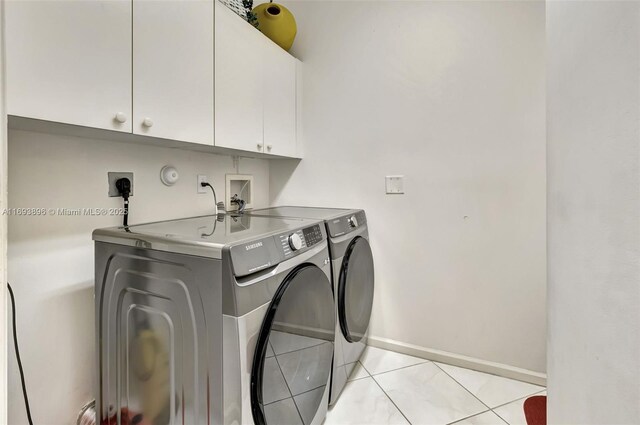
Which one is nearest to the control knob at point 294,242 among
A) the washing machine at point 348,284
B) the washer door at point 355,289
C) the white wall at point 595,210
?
the washing machine at point 348,284

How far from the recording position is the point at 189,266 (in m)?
0.85

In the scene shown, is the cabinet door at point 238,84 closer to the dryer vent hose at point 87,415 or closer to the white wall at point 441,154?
the white wall at point 441,154

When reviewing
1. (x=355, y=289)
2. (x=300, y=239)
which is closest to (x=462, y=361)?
(x=355, y=289)

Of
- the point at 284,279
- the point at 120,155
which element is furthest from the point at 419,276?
the point at 120,155

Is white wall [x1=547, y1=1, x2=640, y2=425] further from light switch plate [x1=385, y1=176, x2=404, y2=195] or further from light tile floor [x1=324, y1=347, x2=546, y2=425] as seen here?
light switch plate [x1=385, y1=176, x2=404, y2=195]

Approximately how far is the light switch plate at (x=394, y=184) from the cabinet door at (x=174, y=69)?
1.09m

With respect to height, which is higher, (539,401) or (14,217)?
(14,217)

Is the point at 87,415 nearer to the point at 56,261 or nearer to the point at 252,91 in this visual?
the point at 56,261

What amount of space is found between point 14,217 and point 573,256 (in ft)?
5.27

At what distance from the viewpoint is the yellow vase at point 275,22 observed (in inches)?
71.9

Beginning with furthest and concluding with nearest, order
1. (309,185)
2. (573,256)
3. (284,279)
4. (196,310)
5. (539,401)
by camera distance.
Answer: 1. (309,185)
2. (539,401)
3. (284,279)
4. (196,310)
5. (573,256)

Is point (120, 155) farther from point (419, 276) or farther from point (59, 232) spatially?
point (419, 276)

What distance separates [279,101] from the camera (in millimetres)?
1872

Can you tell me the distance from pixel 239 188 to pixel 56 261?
1080 millimetres
